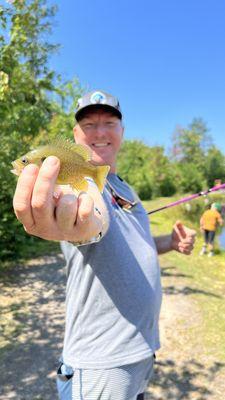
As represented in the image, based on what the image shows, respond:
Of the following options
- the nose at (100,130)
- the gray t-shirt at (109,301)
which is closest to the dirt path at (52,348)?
the gray t-shirt at (109,301)

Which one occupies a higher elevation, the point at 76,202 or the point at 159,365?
the point at 76,202

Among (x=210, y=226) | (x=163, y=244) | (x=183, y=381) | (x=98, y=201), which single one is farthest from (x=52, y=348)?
(x=210, y=226)

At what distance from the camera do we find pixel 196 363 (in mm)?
4879

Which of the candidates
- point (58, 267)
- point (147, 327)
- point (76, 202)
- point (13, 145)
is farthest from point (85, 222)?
point (58, 267)

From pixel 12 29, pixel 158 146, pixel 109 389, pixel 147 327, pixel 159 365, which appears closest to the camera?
pixel 109 389

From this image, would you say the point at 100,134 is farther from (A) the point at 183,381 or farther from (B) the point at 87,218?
(A) the point at 183,381

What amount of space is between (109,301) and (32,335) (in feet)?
13.9

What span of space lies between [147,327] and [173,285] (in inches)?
244

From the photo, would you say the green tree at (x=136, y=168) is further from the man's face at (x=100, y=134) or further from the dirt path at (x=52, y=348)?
the man's face at (x=100, y=134)

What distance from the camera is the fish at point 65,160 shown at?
48.5 inches

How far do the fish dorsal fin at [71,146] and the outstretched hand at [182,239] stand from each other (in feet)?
5.54

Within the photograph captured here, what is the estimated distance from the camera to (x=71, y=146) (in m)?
1.30

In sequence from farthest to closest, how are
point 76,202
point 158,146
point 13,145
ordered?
point 158,146 < point 13,145 < point 76,202

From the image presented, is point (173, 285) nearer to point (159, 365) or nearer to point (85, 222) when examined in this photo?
point (159, 365)
